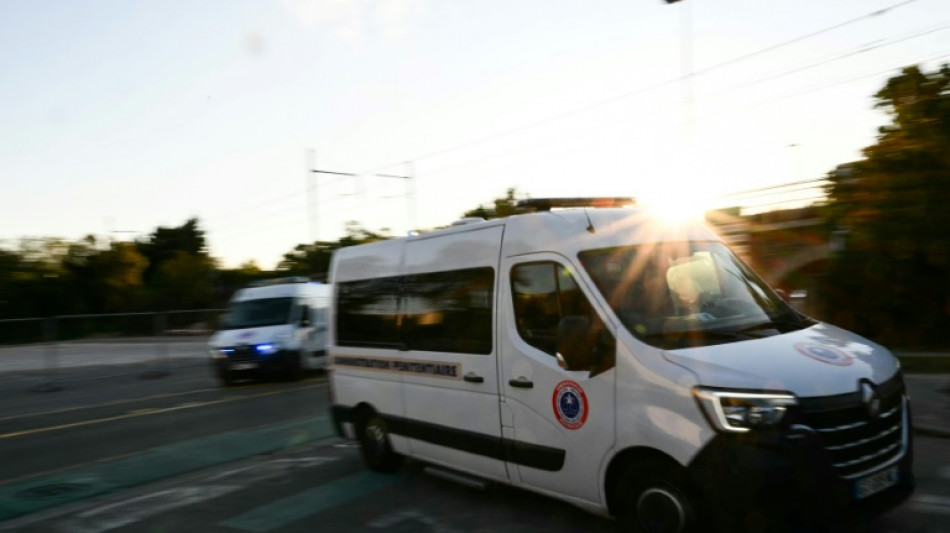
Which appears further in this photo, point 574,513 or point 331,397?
point 331,397

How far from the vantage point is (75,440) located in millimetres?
11242

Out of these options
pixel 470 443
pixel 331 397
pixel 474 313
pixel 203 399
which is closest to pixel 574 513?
pixel 470 443

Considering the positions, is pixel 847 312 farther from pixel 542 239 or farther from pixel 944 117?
pixel 542 239

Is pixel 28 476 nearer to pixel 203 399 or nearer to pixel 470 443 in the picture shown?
pixel 470 443

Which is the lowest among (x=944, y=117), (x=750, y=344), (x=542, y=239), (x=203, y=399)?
(x=203, y=399)

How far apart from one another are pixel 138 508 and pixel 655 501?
15.3 ft

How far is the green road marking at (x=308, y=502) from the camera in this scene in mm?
6344

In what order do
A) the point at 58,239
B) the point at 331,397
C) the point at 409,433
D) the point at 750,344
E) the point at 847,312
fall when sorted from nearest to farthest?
the point at 750,344, the point at 409,433, the point at 331,397, the point at 847,312, the point at 58,239

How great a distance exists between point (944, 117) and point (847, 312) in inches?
258

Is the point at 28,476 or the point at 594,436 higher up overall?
the point at 594,436

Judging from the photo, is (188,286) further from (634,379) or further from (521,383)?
(634,379)

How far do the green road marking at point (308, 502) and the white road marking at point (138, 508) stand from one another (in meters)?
0.82

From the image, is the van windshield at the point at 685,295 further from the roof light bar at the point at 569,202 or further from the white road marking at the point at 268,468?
the white road marking at the point at 268,468

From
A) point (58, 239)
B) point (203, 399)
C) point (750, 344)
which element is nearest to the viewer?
point (750, 344)
